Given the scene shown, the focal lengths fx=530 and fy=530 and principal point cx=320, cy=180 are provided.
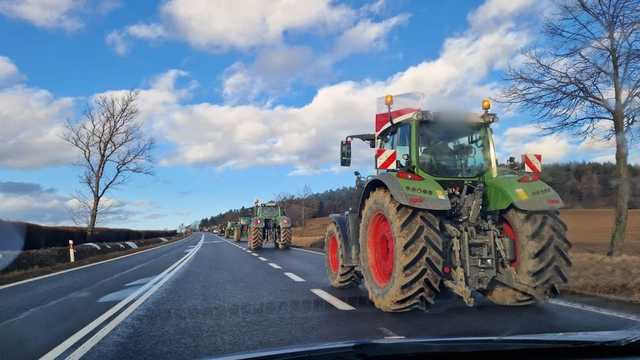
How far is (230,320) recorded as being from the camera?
6.19m

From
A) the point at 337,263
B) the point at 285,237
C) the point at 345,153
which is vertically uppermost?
the point at 345,153

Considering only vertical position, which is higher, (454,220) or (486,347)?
(454,220)

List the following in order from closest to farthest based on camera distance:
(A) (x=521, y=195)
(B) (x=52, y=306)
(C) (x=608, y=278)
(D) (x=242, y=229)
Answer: (A) (x=521, y=195), (B) (x=52, y=306), (C) (x=608, y=278), (D) (x=242, y=229)

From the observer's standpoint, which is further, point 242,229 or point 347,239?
point 242,229

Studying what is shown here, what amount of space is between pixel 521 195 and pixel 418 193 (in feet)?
4.19

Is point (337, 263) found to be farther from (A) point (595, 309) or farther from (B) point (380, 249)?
(A) point (595, 309)

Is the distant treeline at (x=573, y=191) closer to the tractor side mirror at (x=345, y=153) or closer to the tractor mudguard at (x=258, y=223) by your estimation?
the tractor side mirror at (x=345, y=153)

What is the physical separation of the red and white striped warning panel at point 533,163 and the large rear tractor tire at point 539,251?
0.66 meters

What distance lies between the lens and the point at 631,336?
8.85 feet

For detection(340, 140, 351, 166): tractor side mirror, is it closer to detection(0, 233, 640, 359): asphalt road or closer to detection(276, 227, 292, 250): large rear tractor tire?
detection(0, 233, 640, 359): asphalt road

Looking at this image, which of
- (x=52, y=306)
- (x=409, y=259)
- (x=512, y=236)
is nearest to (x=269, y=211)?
(x=52, y=306)

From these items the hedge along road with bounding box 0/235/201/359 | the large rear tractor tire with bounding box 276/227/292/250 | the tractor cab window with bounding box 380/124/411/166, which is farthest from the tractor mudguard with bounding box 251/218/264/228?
the tractor cab window with bounding box 380/124/411/166

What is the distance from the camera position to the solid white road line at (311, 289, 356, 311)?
6895 millimetres

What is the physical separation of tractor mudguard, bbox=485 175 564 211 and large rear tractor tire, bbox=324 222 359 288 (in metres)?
2.69
